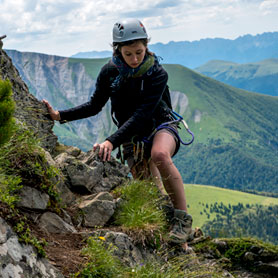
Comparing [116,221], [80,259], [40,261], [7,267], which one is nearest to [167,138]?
[116,221]

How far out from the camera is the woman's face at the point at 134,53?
23.4ft

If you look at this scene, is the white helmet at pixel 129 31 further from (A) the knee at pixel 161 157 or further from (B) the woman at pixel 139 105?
(A) the knee at pixel 161 157

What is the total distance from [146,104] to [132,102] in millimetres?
612

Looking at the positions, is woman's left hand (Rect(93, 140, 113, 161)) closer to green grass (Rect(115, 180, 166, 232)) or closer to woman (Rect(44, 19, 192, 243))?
woman (Rect(44, 19, 192, 243))

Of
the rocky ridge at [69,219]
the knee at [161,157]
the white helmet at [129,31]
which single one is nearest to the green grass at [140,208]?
the rocky ridge at [69,219]

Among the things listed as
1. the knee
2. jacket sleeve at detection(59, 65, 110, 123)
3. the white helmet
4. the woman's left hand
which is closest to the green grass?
the knee

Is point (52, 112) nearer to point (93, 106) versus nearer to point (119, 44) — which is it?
point (93, 106)

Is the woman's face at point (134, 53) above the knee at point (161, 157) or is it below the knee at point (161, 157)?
above

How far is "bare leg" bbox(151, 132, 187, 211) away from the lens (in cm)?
730

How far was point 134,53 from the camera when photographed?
281 inches

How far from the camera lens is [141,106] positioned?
7297 mm

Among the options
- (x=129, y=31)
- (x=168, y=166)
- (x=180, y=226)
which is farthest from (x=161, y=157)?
(x=129, y=31)

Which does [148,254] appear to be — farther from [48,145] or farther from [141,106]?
[48,145]

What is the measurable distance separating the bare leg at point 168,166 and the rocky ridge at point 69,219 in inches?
45.2
